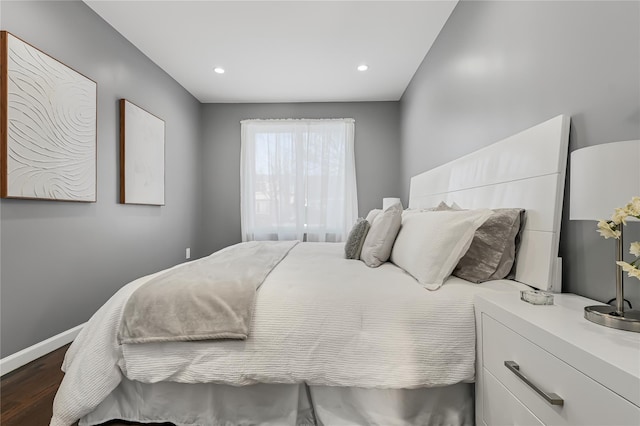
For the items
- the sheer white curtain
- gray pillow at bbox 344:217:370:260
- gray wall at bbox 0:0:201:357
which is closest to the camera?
gray wall at bbox 0:0:201:357

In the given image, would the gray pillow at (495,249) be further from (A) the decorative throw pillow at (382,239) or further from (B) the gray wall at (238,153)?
(B) the gray wall at (238,153)

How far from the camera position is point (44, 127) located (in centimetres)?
202

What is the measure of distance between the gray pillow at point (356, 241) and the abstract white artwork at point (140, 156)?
2166 millimetres

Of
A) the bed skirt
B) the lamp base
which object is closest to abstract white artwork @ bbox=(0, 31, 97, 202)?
the bed skirt

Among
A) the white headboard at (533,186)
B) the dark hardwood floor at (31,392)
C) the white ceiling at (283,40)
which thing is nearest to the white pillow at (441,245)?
the white headboard at (533,186)

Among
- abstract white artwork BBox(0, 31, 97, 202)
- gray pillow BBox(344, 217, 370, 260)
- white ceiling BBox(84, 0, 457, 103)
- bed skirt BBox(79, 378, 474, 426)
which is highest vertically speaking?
white ceiling BBox(84, 0, 457, 103)

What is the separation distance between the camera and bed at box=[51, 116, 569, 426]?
1213mm

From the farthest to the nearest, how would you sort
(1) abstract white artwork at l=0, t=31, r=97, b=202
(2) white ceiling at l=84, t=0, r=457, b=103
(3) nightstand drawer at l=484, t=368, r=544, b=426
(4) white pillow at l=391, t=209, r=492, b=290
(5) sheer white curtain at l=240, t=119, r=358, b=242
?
(5) sheer white curtain at l=240, t=119, r=358, b=242 → (2) white ceiling at l=84, t=0, r=457, b=103 → (1) abstract white artwork at l=0, t=31, r=97, b=202 → (4) white pillow at l=391, t=209, r=492, b=290 → (3) nightstand drawer at l=484, t=368, r=544, b=426

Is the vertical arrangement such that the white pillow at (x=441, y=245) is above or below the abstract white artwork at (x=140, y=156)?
below

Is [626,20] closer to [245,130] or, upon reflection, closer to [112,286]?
[112,286]

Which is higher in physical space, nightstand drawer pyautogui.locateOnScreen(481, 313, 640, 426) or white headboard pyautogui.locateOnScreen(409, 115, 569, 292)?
white headboard pyautogui.locateOnScreen(409, 115, 569, 292)

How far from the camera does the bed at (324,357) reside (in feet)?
3.98

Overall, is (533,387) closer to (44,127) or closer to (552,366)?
(552,366)

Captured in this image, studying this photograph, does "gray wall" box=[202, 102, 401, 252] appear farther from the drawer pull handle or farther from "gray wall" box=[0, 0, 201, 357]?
the drawer pull handle
